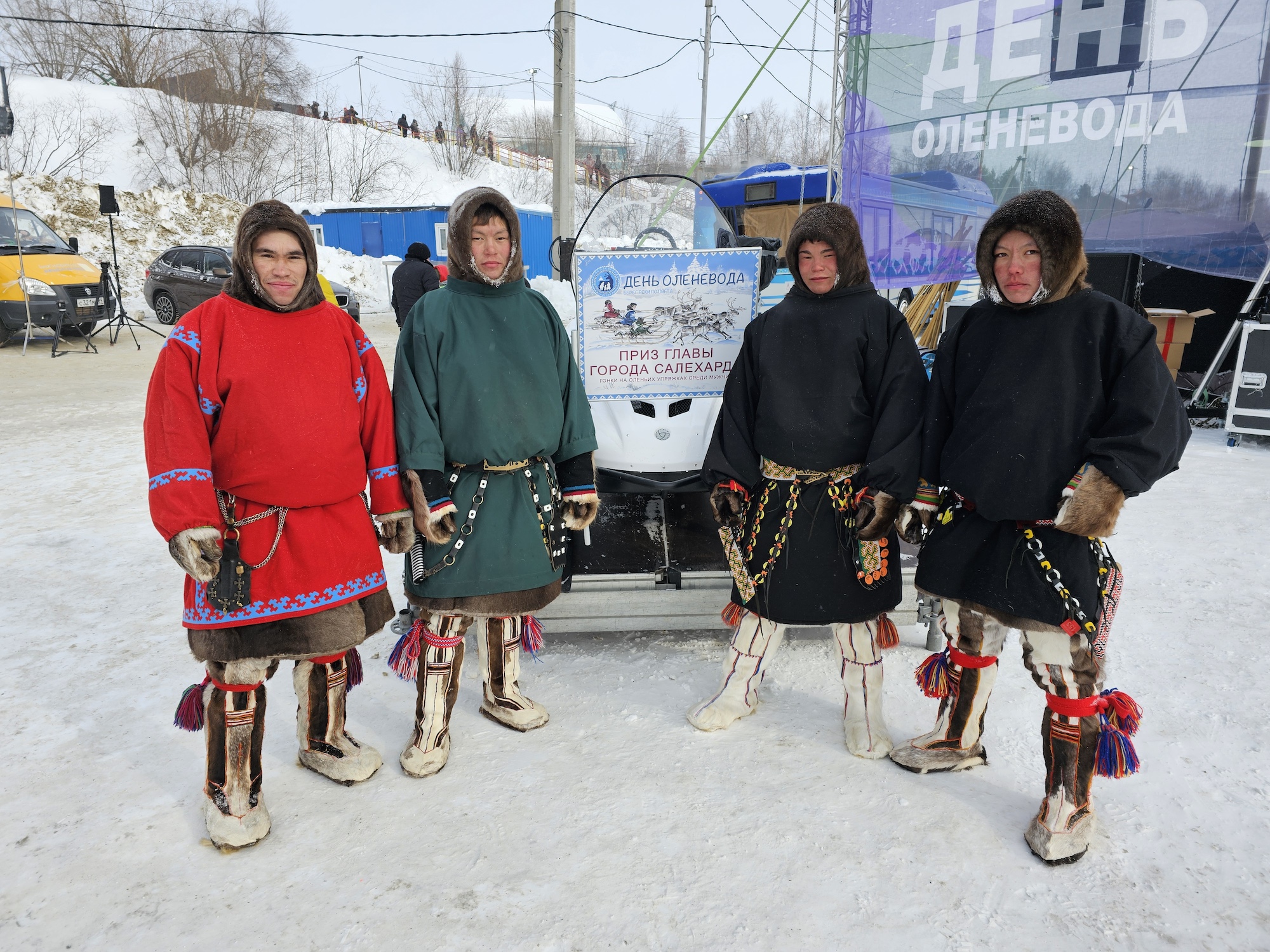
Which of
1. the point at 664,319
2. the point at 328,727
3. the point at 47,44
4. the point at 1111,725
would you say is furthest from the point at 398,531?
the point at 47,44

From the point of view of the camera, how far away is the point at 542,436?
2.61 meters

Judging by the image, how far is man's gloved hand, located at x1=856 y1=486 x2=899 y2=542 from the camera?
2461mm

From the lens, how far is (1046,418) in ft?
6.97

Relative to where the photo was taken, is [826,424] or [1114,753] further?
[826,424]

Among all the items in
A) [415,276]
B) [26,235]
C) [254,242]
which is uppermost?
[26,235]

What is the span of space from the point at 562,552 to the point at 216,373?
1235 millimetres

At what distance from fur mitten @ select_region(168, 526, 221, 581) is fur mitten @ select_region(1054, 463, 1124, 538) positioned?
88.0 inches

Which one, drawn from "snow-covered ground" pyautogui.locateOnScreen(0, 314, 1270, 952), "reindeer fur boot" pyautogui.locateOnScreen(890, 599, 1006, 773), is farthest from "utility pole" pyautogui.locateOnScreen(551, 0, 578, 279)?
"reindeer fur boot" pyautogui.locateOnScreen(890, 599, 1006, 773)

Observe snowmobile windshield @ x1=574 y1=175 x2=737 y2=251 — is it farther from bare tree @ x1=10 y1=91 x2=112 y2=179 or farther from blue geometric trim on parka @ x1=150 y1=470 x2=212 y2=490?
bare tree @ x1=10 y1=91 x2=112 y2=179

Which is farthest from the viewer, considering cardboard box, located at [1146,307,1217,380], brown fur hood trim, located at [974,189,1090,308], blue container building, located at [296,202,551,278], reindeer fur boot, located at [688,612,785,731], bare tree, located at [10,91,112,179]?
bare tree, located at [10,91,112,179]

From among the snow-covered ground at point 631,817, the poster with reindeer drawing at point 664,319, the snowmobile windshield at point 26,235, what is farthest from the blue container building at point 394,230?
the snow-covered ground at point 631,817

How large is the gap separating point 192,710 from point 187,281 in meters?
15.0

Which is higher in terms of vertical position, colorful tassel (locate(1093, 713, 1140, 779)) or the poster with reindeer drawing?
the poster with reindeer drawing

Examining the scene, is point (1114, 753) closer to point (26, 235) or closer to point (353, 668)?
point (353, 668)
